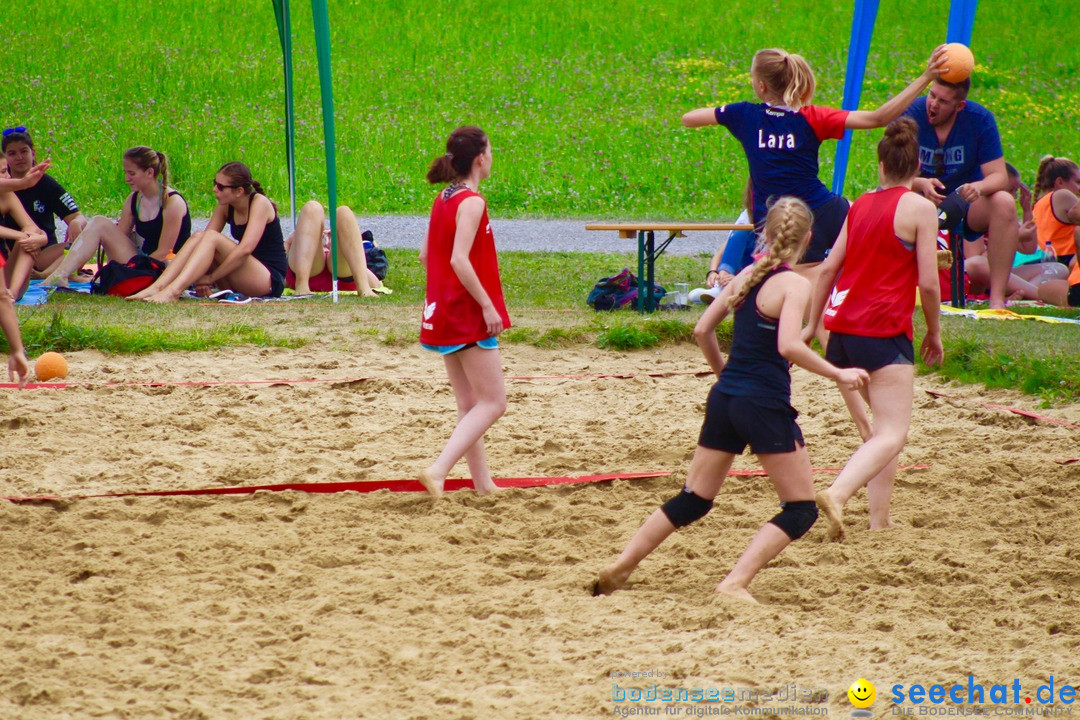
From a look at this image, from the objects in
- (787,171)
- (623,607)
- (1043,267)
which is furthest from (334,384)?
(1043,267)

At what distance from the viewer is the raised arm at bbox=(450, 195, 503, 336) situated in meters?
4.66

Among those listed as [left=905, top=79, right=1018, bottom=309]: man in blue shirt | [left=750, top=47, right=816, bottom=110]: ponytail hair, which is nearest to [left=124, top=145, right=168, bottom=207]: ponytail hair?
[left=750, top=47, right=816, bottom=110]: ponytail hair

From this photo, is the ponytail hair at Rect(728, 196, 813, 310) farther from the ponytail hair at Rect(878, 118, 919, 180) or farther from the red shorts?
the red shorts

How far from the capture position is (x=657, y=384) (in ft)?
23.7

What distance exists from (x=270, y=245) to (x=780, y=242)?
22.3 ft

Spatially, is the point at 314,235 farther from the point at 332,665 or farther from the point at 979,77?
the point at 979,77

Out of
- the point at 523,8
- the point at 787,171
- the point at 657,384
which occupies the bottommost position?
the point at 657,384

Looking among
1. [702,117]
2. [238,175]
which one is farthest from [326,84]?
[702,117]

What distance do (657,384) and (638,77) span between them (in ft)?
68.8

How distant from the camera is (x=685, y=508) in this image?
373 cm

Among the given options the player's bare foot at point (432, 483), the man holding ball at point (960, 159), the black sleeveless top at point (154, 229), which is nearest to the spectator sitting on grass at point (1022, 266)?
the man holding ball at point (960, 159)

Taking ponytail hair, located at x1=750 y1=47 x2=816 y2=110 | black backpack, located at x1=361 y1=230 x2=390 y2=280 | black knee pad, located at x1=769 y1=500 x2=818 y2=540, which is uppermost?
ponytail hair, located at x1=750 y1=47 x2=816 y2=110

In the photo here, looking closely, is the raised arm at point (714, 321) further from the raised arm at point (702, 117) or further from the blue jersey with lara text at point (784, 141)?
the raised arm at point (702, 117)

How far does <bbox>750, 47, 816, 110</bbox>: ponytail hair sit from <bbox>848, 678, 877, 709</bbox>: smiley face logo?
3081 millimetres
